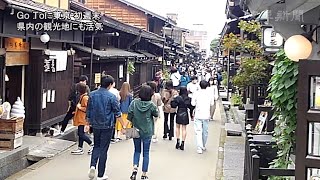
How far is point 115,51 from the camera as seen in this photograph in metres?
22.0

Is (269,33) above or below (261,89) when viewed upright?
above

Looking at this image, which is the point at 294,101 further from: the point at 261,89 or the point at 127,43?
the point at 127,43

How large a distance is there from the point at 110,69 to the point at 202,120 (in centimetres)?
1000

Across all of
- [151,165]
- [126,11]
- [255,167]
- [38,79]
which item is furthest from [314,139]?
[126,11]

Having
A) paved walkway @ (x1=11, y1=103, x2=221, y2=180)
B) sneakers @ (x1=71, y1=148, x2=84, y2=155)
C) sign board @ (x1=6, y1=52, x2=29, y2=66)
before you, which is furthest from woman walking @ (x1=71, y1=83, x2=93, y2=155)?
sign board @ (x1=6, y1=52, x2=29, y2=66)

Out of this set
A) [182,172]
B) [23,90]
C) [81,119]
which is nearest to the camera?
[182,172]

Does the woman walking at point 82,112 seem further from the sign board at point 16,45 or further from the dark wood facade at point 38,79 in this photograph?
the sign board at point 16,45

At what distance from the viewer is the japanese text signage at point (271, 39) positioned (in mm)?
10179

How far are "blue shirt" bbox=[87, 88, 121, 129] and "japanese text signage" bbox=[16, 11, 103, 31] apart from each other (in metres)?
3.36

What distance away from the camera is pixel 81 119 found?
11953 mm

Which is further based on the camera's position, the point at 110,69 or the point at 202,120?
the point at 110,69

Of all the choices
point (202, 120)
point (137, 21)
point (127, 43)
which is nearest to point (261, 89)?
point (202, 120)

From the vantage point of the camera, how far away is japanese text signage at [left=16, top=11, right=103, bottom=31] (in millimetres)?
12031

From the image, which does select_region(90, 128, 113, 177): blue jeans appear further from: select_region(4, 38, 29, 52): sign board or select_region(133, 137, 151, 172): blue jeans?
select_region(4, 38, 29, 52): sign board
